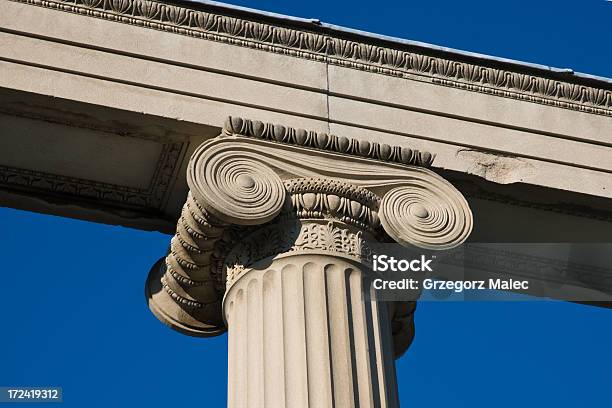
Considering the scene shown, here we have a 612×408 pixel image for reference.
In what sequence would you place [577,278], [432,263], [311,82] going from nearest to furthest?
[432,263] → [311,82] → [577,278]

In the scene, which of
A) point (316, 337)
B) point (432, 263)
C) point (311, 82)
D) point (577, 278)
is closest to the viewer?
point (316, 337)

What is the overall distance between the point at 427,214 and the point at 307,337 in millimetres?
2791

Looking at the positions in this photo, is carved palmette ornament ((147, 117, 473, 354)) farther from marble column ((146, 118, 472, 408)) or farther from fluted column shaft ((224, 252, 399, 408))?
fluted column shaft ((224, 252, 399, 408))

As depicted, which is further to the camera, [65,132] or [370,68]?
[370,68]

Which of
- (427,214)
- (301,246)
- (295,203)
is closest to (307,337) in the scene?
(301,246)

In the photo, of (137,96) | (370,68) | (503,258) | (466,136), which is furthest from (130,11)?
(503,258)

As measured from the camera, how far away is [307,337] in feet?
61.3

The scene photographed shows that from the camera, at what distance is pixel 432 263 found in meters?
20.4

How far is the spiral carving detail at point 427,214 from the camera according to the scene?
20062 mm

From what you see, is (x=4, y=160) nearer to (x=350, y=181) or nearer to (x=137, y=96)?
(x=137, y=96)

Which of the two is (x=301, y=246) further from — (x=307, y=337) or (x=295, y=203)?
(x=307, y=337)

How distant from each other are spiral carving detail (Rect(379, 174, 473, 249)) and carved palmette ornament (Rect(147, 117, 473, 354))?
13 millimetres

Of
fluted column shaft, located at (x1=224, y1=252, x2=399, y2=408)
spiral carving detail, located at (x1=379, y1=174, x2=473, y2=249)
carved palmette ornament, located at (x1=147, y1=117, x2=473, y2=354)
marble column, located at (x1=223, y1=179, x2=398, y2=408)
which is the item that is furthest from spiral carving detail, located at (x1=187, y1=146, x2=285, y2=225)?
spiral carving detail, located at (x1=379, y1=174, x2=473, y2=249)

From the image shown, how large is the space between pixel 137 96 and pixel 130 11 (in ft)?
5.20
